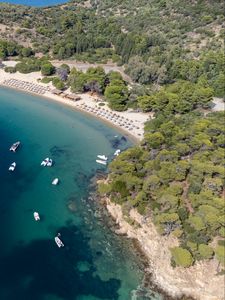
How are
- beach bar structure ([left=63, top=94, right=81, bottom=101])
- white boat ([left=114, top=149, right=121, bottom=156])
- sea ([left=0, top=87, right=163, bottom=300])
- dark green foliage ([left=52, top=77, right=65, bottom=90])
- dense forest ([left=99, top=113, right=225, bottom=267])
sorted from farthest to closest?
dark green foliage ([left=52, top=77, right=65, bottom=90]) → beach bar structure ([left=63, top=94, right=81, bottom=101]) → white boat ([left=114, top=149, right=121, bottom=156]) → dense forest ([left=99, top=113, right=225, bottom=267]) → sea ([left=0, top=87, right=163, bottom=300])

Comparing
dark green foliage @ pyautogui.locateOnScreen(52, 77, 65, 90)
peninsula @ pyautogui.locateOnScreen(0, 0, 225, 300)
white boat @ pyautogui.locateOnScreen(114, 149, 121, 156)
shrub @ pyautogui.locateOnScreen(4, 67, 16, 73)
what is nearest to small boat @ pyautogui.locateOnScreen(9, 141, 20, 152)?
white boat @ pyautogui.locateOnScreen(114, 149, 121, 156)

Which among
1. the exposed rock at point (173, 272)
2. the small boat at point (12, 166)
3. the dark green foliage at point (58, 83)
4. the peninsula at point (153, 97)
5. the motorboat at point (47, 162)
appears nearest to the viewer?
the exposed rock at point (173, 272)

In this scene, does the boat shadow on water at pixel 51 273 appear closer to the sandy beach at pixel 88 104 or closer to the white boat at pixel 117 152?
the white boat at pixel 117 152

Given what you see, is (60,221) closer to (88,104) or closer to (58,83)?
(88,104)

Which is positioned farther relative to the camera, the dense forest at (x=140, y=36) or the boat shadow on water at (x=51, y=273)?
the dense forest at (x=140, y=36)

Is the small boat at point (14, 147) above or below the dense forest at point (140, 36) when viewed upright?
below

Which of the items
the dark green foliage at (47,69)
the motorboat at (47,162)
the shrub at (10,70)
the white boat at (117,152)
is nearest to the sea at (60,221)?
the motorboat at (47,162)

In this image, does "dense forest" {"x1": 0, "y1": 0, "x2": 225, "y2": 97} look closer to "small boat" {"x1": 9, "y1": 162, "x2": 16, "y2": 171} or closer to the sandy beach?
the sandy beach

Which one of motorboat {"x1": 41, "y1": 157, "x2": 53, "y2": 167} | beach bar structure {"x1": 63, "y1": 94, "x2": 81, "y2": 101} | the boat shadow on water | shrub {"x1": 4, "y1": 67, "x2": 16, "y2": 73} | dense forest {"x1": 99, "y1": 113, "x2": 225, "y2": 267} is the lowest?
motorboat {"x1": 41, "y1": 157, "x2": 53, "y2": 167}
